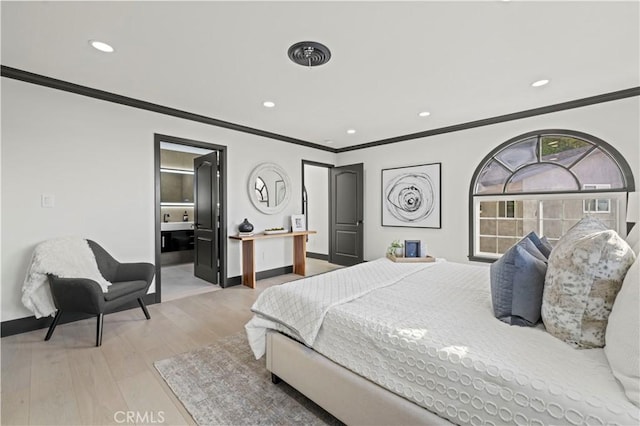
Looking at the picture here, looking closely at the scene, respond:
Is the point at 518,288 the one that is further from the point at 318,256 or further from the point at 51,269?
the point at 318,256

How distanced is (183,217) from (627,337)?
6.86 m

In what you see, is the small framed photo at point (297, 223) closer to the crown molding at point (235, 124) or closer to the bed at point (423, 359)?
the crown molding at point (235, 124)

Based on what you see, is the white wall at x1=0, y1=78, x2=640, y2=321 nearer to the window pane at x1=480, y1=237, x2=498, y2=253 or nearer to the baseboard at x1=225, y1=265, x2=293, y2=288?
the baseboard at x1=225, y1=265, x2=293, y2=288

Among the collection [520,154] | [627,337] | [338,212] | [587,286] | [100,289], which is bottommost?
[100,289]

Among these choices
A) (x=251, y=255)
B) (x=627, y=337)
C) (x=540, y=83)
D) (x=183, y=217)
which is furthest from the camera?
(x=183, y=217)

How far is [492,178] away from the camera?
4113 mm

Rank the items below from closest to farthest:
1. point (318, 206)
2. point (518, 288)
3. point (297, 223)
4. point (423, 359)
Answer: point (423, 359), point (518, 288), point (297, 223), point (318, 206)

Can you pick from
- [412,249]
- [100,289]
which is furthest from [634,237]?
[100,289]

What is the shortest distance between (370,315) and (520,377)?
0.68 metres

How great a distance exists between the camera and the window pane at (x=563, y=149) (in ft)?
11.3

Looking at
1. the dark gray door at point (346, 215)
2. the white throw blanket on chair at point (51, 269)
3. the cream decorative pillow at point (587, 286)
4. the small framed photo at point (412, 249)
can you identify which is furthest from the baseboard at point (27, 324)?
the dark gray door at point (346, 215)

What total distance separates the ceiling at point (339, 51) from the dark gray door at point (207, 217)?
1.17 meters

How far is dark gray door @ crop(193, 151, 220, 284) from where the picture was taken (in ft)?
14.3

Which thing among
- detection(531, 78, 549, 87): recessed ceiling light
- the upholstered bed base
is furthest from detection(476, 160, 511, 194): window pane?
the upholstered bed base
